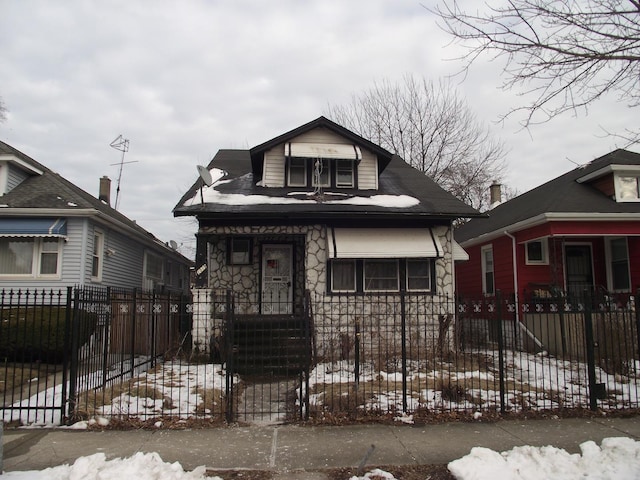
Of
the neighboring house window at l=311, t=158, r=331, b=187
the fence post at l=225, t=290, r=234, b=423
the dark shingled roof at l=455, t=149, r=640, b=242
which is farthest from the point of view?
the neighboring house window at l=311, t=158, r=331, b=187

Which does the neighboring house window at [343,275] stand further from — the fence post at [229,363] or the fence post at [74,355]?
the fence post at [74,355]

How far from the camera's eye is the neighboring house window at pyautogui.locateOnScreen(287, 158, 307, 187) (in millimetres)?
14016

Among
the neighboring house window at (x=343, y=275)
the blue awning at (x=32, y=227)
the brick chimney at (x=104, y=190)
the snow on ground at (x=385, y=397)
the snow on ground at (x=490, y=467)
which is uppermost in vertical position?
the brick chimney at (x=104, y=190)

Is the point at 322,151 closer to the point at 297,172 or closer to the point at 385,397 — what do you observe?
the point at 297,172

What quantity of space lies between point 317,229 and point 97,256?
729 cm

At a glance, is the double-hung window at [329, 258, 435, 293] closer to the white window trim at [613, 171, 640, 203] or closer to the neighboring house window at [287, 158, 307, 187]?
the neighboring house window at [287, 158, 307, 187]

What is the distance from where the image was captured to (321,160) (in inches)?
549

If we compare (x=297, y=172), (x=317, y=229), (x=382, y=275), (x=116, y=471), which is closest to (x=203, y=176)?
(x=297, y=172)

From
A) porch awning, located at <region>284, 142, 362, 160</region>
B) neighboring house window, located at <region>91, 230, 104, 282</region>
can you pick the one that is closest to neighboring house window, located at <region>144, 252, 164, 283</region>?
neighboring house window, located at <region>91, 230, 104, 282</region>

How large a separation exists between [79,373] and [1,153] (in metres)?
9.78

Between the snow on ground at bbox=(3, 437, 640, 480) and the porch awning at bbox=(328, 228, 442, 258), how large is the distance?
696 centimetres

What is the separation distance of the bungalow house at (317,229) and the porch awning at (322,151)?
0.10 feet

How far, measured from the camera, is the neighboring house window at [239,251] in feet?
43.9

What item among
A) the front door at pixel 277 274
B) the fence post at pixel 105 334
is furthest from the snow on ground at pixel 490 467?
the front door at pixel 277 274
